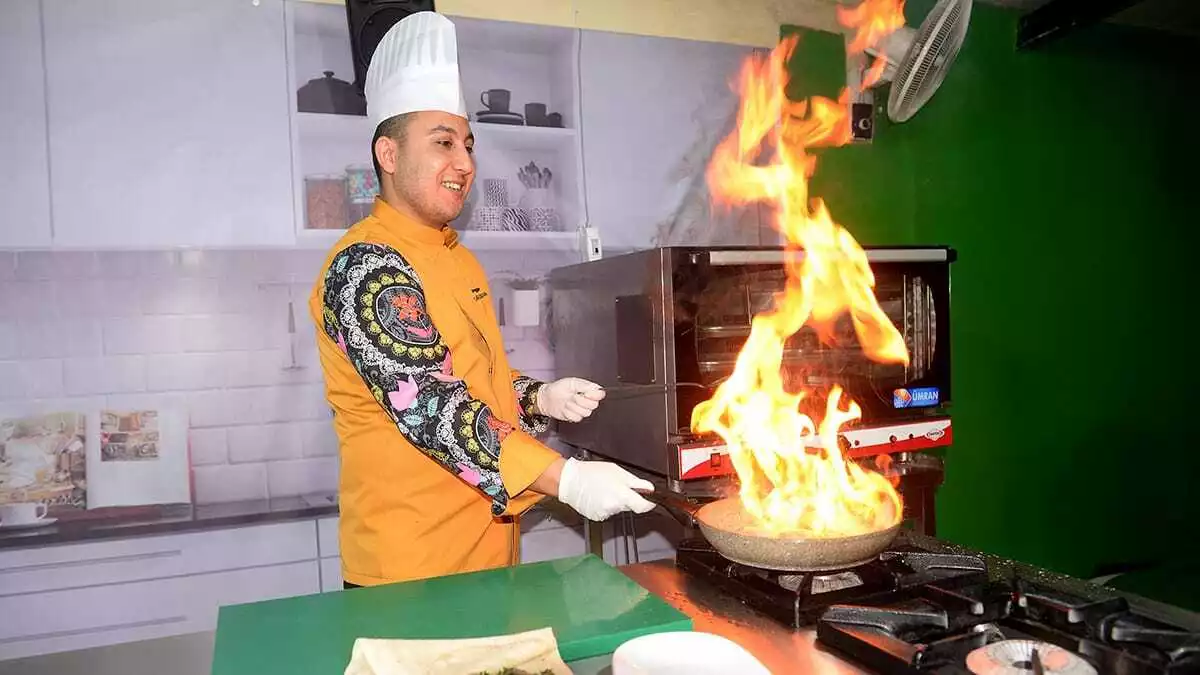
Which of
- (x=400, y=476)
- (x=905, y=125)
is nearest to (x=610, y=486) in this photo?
(x=400, y=476)

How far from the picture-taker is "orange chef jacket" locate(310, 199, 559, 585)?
5.12 ft

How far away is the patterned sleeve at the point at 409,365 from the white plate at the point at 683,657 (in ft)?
1.81

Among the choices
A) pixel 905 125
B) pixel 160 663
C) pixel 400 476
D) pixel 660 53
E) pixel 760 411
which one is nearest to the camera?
pixel 160 663

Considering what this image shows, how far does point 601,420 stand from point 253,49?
1.68 meters

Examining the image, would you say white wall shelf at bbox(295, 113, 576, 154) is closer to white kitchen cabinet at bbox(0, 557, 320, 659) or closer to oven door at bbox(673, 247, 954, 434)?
oven door at bbox(673, 247, 954, 434)

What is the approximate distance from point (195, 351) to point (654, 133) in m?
1.86

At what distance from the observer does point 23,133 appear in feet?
8.45

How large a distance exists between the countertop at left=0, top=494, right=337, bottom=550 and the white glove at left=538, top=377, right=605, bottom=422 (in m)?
1.05

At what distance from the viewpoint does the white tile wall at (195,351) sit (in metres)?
2.80

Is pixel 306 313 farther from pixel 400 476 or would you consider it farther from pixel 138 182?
pixel 400 476

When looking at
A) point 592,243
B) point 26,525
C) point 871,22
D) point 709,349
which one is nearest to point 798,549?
point 709,349

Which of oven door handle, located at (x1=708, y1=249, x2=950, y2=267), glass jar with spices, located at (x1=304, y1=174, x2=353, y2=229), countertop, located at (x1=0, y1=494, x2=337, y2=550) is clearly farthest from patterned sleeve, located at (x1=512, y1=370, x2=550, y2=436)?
glass jar with spices, located at (x1=304, y1=174, x2=353, y2=229)

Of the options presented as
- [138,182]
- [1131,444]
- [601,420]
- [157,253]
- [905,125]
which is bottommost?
[1131,444]

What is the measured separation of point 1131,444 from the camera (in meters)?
4.01
